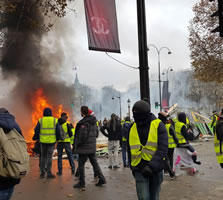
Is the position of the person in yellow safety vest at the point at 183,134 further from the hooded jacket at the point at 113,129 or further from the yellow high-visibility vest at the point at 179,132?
the hooded jacket at the point at 113,129

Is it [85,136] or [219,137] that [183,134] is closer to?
[85,136]

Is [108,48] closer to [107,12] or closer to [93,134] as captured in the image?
[107,12]

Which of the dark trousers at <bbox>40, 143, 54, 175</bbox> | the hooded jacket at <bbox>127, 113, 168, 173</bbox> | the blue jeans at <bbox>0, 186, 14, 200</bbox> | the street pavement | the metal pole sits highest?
the metal pole

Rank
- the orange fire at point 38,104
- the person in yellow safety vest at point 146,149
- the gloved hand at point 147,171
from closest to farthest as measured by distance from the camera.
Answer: the gloved hand at point 147,171 → the person in yellow safety vest at point 146,149 → the orange fire at point 38,104

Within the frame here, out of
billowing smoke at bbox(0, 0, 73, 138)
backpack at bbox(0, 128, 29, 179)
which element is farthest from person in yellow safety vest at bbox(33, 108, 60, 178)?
billowing smoke at bbox(0, 0, 73, 138)

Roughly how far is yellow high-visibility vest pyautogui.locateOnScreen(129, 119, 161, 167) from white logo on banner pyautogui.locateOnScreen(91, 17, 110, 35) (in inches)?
114

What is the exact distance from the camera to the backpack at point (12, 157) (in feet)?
9.57

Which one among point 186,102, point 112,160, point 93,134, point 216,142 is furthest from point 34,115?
point 186,102

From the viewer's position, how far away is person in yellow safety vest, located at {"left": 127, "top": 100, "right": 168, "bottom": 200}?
11.4 ft

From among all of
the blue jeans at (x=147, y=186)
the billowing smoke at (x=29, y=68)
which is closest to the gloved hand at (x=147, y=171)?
the blue jeans at (x=147, y=186)

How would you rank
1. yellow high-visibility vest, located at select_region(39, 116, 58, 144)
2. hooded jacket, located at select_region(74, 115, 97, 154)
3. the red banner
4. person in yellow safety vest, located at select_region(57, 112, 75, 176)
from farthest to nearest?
person in yellow safety vest, located at select_region(57, 112, 75, 176) → yellow high-visibility vest, located at select_region(39, 116, 58, 144) → hooded jacket, located at select_region(74, 115, 97, 154) → the red banner

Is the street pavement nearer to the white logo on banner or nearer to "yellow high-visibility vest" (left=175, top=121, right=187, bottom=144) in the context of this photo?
"yellow high-visibility vest" (left=175, top=121, right=187, bottom=144)

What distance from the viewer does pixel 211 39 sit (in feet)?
74.0

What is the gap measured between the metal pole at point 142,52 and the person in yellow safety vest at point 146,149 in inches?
83.1
